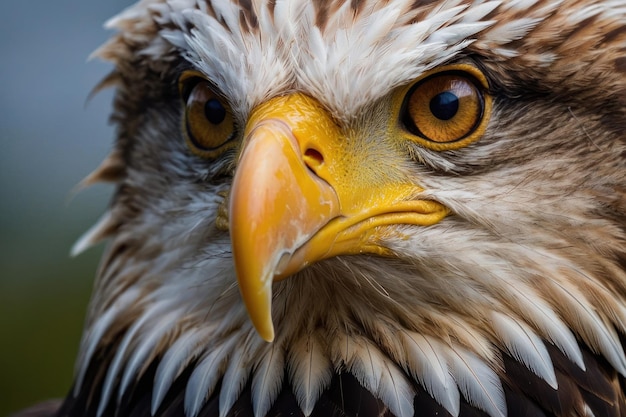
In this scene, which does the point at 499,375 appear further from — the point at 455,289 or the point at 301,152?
the point at 301,152

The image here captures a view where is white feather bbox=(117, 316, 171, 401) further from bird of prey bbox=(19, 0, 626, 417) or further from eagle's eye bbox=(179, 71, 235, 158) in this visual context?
eagle's eye bbox=(179, 71, 235, 158)

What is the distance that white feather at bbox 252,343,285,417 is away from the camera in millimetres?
2092

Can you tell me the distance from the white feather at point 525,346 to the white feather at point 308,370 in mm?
386

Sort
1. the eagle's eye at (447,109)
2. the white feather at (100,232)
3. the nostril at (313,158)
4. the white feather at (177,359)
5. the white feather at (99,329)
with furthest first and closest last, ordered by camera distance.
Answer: the white feather at (100,232) < the white feather at (99,329) < the white feather at (177,359) < the eagle's eye at (447,109) < the nostril at (313,158)

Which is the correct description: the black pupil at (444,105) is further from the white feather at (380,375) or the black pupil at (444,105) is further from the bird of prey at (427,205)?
the white feather at (380,375)

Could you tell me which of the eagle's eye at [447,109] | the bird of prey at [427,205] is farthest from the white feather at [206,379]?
the eagle's eye at [447,109]

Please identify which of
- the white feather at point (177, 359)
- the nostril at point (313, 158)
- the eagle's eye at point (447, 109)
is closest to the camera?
the nostril at point (313, 158)

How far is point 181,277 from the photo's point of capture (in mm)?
2305

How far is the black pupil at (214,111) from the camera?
218 cm

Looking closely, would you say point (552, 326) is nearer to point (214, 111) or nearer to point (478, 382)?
point (478, 382)

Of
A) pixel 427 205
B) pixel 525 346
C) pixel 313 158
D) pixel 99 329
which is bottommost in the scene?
pixel 99 329

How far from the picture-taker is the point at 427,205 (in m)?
1.99

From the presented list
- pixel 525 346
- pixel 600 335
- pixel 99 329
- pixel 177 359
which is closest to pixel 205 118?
pixel 177 359

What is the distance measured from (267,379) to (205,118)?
2.07ft
